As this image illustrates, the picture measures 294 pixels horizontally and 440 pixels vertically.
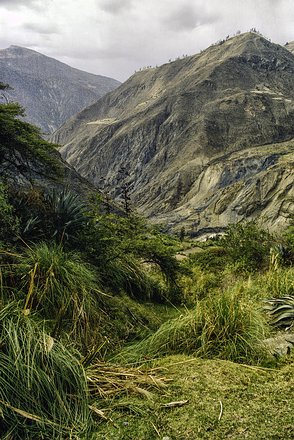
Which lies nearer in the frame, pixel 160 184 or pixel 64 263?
pixel 64 263

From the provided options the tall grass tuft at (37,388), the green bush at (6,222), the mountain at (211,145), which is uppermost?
the mountain at (211,145)

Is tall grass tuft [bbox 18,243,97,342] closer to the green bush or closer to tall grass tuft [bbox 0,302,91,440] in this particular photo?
the green bush

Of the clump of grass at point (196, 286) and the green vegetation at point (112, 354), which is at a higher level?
the green vegetation at point (112, 354)

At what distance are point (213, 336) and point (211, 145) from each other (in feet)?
360

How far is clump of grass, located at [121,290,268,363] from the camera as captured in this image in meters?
4.19

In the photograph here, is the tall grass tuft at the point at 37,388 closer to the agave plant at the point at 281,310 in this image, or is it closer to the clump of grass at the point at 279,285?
the agave plant at the point at 281,310

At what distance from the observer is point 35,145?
8.42m

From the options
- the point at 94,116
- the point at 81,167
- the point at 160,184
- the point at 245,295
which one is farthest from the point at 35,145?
the point at 94,116

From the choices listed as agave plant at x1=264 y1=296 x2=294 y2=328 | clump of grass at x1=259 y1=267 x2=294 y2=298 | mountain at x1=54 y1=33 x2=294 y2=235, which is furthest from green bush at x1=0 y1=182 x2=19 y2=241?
mountain at x1=54 y1=33 x2=294 y2=235

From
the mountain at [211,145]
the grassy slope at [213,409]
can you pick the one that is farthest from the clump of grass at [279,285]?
the mountain at [211,145]

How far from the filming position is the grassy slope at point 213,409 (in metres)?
2.78

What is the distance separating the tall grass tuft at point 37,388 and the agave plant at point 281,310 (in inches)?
112

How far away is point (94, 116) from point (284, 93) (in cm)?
9722

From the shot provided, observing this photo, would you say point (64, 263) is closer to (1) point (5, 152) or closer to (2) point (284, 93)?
(1) point (5, 152)
